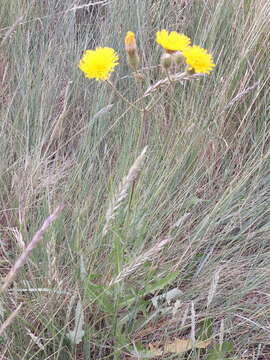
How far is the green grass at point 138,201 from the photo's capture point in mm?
919

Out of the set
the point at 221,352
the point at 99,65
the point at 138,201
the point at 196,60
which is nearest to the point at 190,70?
the point at 196,60

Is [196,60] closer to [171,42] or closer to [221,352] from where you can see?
[171,42]

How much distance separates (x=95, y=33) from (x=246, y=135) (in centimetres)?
79

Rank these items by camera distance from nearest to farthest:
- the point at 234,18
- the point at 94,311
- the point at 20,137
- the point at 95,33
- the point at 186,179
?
the point at 94,311
the point at 186,179
the point at 20,137
the point at 234,18
the point at 95,33

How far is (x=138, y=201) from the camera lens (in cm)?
100

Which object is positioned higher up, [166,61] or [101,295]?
[166,61]

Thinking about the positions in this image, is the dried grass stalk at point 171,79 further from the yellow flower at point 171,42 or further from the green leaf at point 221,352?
the green leaf at point 221,352

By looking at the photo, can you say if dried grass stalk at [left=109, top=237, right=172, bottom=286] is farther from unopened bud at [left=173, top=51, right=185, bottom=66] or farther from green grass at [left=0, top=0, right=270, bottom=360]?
unopened bud at [left=173, top=51, right=185, bottom=66]

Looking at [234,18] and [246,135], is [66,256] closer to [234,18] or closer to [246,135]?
[246,135]

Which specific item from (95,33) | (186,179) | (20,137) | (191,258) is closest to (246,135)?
(186,179)

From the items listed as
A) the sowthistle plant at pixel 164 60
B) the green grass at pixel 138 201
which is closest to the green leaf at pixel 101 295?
the green grass at pixel 138 201

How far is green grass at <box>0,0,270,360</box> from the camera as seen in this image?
919 mm

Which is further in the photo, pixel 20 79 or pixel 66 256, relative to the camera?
pixel 20 79

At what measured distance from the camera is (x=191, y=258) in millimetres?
1087
